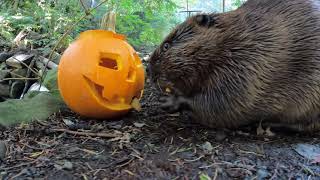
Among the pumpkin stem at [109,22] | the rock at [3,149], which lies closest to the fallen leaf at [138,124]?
the pumpkin stem at [109,22]

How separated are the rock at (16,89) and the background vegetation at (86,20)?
983 mm

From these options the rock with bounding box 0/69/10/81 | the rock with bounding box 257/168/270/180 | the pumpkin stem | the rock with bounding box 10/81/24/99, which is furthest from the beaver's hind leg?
the rock with bounding box 0/69/10/81

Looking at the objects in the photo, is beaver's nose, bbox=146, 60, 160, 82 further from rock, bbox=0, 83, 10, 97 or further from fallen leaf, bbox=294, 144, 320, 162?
rock, bbox=0, 83, 10, 97

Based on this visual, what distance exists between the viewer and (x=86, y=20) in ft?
24.6

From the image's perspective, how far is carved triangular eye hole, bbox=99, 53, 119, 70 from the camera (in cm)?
378

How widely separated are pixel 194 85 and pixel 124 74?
556mm

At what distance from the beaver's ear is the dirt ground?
0.81m

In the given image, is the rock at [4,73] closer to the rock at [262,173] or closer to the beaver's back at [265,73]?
the beaver's back at [265,73]

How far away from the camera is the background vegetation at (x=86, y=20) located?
689cm

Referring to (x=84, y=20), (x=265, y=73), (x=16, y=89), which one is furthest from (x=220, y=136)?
(x=84, y=20)

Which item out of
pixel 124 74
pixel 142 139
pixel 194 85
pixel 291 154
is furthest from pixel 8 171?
pixel 291 154

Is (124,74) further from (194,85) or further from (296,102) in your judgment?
(296,102)

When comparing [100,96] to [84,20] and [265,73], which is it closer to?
[265,73]

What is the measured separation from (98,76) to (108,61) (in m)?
0.32
